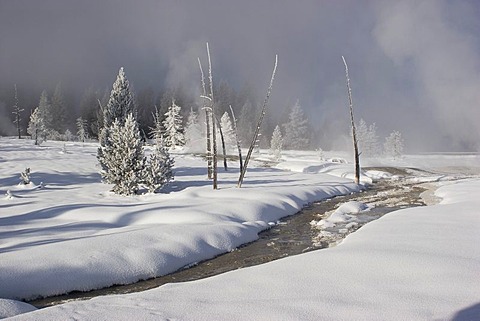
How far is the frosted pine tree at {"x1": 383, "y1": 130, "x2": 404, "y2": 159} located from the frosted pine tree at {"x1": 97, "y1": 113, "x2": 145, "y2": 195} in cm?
6512

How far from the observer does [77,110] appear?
341 ft

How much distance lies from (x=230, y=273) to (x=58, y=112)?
95.3 metres

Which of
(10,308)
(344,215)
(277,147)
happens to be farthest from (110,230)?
(277,147)

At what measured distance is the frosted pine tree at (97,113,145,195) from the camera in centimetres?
2372

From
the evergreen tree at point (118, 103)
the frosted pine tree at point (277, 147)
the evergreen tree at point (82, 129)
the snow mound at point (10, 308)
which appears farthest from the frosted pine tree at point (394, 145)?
the snow mound at point (10, 308)

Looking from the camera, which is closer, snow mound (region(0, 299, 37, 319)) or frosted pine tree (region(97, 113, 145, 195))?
snow mound (region(0, 299, 37, 319))

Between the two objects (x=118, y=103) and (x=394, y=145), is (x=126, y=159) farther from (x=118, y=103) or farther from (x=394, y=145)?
(x=394, y=145)

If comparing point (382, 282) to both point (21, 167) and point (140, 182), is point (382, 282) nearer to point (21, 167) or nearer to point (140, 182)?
point (140, 182)

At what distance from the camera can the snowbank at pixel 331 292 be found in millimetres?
5203

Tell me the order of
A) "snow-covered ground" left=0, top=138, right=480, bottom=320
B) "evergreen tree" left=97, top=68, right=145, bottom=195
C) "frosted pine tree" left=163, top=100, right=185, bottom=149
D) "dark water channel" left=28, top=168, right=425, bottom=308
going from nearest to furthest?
"snow-covered ground" left=0, top=138, right=480, bottom=320
"dark water channel" left=28, top=168, right=425, bottom=308
"evergreen tree" left=97, top=68, right=145, bottom=195
"frosted pine tree" left=163, top=100, right=185, bottom=149

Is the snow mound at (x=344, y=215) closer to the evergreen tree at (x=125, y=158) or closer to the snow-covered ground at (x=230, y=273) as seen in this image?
the snow-covered ground at (x=230, y=273)

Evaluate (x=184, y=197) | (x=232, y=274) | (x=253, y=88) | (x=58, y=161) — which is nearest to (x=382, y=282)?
(x=232, y=274)

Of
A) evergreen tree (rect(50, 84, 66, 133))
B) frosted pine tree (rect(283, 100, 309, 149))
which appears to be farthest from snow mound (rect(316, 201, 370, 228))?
evergreen tree (rect(50, 84, 66, 133))

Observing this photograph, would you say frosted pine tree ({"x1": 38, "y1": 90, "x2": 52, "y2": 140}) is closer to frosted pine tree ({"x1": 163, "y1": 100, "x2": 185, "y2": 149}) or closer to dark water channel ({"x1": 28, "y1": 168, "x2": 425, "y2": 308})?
frosted pine tree ({"x1": 163, "y1": 100, "x2": 185, "y2": 149})
